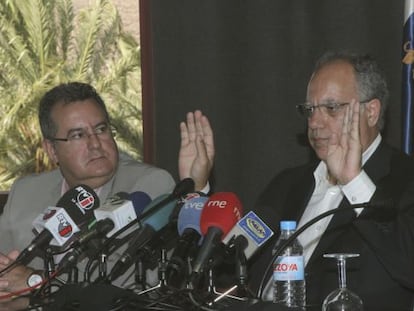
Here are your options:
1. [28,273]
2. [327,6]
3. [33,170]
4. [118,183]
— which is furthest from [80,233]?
[327,6]

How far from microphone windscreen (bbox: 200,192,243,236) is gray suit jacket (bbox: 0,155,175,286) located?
0.98 metres

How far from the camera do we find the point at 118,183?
3754 mm

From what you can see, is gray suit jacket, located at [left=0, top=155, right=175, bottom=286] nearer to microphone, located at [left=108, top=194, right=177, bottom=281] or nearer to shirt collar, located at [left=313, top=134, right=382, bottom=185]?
shirt collar, located at [left=313, top=134, right=382, bottom=185]

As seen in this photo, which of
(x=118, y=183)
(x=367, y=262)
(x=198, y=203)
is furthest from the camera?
(x=118, y=183)

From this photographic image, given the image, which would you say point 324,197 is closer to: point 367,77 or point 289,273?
point 367,77

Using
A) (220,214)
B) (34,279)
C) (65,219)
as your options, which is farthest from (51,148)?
(220,214)

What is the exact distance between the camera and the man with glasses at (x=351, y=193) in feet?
10.1

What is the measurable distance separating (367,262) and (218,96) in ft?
5.64

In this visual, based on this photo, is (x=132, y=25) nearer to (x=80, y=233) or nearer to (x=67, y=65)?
(x=67, y=65)

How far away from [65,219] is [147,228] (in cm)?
34

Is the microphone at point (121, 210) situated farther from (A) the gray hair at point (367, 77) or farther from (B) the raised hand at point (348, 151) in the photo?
(A) the gray hair at point (367, 77)

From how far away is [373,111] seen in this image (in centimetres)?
350

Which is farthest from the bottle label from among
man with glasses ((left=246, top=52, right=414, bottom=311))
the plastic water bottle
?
man with glasses ((left=246, top=52, right=414, bottom=311))

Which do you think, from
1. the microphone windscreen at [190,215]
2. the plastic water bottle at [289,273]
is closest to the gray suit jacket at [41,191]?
the plastic water bottle at [289,273]
